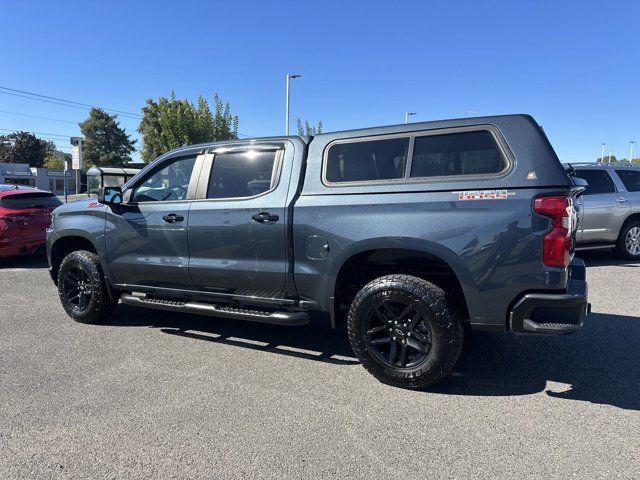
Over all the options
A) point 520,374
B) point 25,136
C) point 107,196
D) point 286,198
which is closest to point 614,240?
point 520,374

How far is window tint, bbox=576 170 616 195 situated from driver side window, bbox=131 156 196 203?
7312mm

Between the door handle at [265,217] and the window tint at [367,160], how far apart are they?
561mm

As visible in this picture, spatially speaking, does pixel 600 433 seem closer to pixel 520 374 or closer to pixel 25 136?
pixel 520 374

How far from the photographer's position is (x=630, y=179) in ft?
28.3

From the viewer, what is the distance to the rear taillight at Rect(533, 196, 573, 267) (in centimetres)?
295

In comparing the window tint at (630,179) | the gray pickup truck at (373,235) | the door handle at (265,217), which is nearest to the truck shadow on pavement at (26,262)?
the gray pickup truck at (373,235)

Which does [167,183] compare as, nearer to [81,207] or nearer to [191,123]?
[81,207]

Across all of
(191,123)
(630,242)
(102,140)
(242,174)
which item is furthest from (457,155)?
(102,140)

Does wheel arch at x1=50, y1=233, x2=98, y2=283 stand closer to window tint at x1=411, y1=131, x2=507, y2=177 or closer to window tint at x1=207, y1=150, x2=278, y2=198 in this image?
window tint at x1=207, y1=150, x2=278, y2=198

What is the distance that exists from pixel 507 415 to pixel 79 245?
15.9 ft

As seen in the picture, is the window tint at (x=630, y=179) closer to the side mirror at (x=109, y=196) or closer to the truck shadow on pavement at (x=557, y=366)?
the truck shadow on pavement at (x=557, y=366)

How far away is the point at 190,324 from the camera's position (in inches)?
202

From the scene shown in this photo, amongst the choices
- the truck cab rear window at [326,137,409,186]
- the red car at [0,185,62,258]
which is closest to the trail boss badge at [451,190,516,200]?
the truck cab rear window at [326,137,409,186]

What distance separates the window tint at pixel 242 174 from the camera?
406 centimetres
